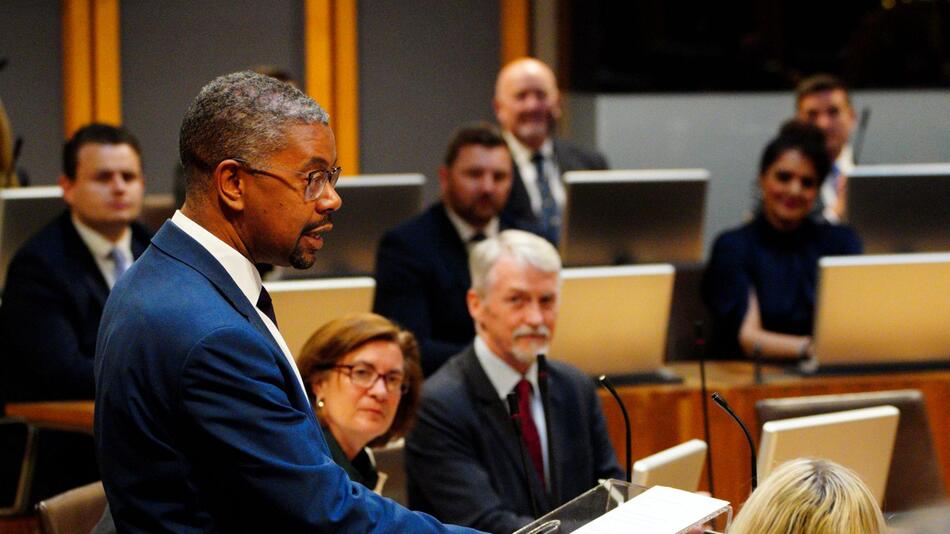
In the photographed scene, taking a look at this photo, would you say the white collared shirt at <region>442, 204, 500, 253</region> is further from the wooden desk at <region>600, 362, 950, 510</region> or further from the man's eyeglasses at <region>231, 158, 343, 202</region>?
the man's eyeglasses at <region>231, 158, 343, 202</region>

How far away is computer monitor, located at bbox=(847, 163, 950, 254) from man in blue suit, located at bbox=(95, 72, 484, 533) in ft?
9.45

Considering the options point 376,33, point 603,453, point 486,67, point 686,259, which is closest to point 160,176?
point 376,33

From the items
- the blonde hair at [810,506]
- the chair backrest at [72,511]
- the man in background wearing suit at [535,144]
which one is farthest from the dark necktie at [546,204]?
the blonde hair at [810,506]

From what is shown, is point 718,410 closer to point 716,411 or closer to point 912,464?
point 716,411

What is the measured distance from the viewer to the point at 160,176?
5.81 m

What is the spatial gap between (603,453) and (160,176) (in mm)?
3631

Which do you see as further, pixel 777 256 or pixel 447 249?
pixel 777 256

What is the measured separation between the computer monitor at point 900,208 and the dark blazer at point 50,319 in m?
2.21

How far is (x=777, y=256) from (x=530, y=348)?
4.49 ft

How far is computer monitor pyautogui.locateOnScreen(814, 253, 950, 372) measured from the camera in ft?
10.8

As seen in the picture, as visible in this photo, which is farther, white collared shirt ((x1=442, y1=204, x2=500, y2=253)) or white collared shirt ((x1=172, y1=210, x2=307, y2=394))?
white collared shirt ((x1=442, y1=204, x2=500, y2=253))

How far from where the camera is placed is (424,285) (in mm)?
3457

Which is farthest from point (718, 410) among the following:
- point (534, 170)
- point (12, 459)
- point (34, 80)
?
point (34, 80)

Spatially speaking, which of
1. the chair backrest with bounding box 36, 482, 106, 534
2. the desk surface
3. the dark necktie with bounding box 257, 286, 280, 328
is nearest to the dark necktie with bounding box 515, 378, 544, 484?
the desk surface
